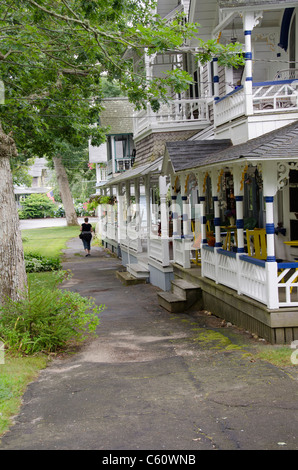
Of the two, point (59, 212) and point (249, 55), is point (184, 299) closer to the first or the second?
point (249, 55)

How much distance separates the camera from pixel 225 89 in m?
17.7

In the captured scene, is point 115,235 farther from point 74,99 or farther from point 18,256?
point 18,256

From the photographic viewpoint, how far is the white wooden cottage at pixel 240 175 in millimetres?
10039

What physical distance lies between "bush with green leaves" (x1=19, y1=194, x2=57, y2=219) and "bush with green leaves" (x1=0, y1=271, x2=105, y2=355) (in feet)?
212

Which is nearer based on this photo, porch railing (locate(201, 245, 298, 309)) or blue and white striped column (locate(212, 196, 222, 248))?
porch railing (locate(201, 245, 298, 309))

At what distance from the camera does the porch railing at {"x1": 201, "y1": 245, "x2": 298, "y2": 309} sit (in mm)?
9891

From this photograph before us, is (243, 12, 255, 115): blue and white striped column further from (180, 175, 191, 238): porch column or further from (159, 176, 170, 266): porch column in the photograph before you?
(159, 176, 170, 266): porch column

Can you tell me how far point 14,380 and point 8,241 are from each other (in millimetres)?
3539

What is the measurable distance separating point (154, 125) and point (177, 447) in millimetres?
16315

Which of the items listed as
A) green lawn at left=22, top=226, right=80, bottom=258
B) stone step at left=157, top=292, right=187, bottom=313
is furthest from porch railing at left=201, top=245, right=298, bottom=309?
green lawn at left=22, top=226, right=80, bottom=258

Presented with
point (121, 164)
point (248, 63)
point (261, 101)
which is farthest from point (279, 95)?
point (121, 164)

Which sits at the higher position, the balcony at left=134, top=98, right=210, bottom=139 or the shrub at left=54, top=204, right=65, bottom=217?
the balcony at left=134, top=98, right=210, bottom=139

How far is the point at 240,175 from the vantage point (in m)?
11.5

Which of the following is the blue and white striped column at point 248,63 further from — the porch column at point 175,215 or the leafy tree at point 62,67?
the porch column at point 175,215
